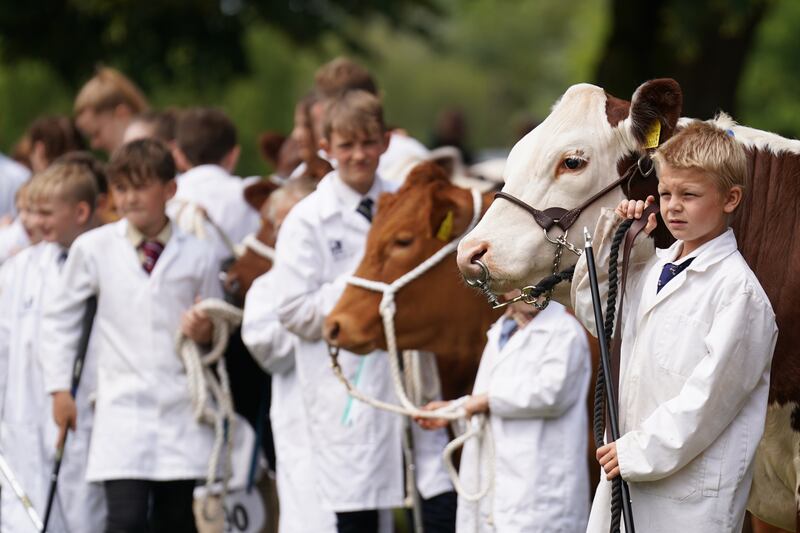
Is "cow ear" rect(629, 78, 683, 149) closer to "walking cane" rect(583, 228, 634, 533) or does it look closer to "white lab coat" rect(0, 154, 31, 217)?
"walking cane" rect(583, 228, 634, 533)

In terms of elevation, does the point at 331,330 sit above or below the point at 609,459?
above

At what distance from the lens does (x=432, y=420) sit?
6.23m

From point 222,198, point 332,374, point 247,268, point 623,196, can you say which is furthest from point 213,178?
point 623,196

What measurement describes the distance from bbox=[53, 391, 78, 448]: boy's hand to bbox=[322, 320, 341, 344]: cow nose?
Result: 5.14 ft

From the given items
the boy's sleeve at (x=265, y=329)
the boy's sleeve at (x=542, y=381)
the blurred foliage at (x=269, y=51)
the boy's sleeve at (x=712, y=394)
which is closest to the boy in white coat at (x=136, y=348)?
the boy's sleeve at (x=265, y=329)

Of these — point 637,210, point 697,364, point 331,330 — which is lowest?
point 697,364

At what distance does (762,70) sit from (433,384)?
20.7 metres

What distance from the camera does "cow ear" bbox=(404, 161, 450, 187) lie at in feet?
21.2

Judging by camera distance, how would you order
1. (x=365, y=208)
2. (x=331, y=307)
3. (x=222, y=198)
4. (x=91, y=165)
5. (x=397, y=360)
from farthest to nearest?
(x=222, y=198)
(x=91, y=165)
(x=365, y=208)
(x=331, y=307)
(x=397, y=360)

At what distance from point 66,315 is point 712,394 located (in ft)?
12.3

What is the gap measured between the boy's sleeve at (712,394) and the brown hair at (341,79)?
4.07m

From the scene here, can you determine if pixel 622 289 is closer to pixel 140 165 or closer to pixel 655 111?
pixel 655 111

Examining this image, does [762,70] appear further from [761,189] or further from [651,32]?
[761,189]

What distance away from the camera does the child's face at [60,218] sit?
7594 millimetres
